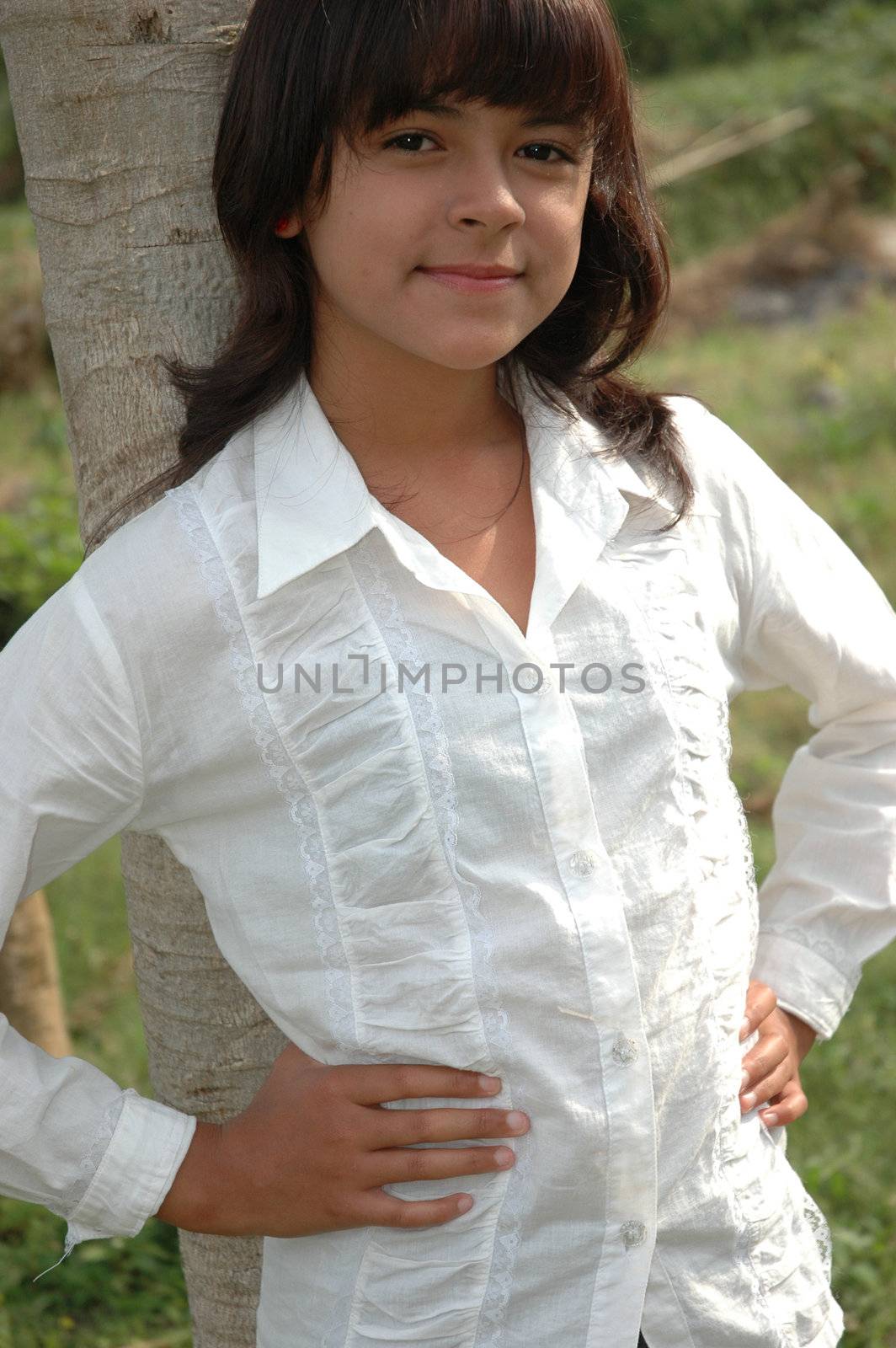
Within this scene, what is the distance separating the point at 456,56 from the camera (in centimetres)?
121

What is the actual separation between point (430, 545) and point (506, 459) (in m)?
0.24

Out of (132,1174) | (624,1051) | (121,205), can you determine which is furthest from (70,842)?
(121,205)

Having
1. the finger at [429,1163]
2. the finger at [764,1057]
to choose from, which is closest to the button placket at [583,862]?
the finger at [429,1163]

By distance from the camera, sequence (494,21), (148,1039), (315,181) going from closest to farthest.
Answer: (494,21) → (315,181) → (148,1039)

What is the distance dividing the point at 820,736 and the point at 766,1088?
1.45 ft

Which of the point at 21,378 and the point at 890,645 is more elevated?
the point at 890,645

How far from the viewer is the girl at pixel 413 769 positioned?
4.20 ft

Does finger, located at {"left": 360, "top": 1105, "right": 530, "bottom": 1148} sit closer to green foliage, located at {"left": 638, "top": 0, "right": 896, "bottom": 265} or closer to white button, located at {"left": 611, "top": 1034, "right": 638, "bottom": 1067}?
white button, located at {"left": 611, "top": 1034, "right": 638, "bottom": 1067}

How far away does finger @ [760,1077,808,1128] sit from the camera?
61.2 inches

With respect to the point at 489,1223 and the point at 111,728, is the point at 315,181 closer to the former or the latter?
the point at 111,728

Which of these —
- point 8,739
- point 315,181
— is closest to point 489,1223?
point 8,739

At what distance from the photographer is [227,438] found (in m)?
1.40

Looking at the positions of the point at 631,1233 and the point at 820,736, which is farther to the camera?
the point at 820,736

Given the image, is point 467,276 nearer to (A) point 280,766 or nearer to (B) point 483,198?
(B) point 483,198
